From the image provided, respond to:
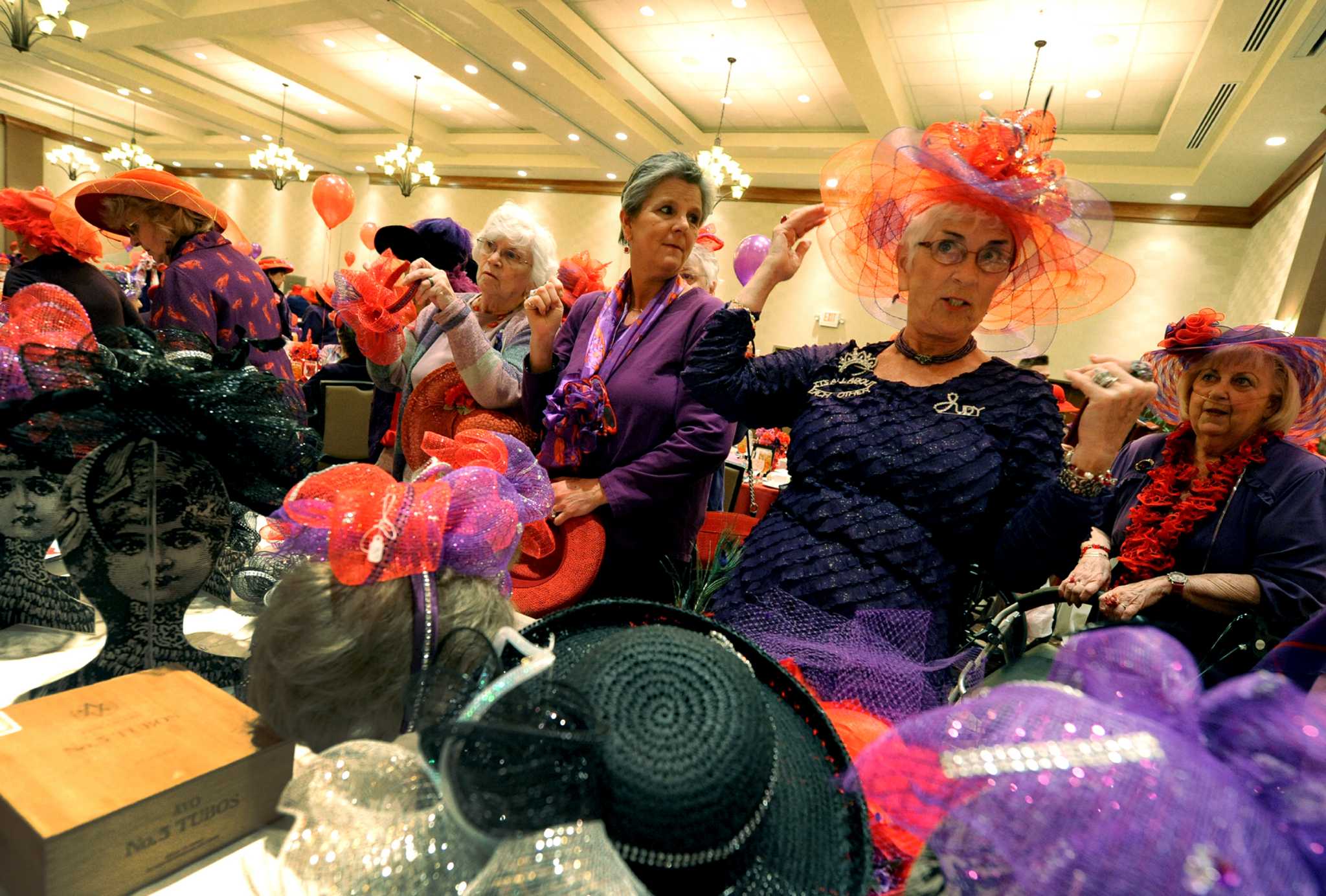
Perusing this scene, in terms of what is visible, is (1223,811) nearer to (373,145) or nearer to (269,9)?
(269,9)

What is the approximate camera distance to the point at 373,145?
1341cm

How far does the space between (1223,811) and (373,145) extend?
15.5 meters

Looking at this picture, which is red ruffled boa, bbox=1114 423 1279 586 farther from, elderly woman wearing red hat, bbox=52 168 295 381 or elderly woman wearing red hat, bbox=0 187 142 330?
elderly woman wearing red hat, bbox=0 187 142 330

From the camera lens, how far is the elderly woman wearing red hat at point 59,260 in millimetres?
2580

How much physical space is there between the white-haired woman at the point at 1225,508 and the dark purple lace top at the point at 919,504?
784 mm

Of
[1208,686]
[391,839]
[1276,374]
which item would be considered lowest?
[1208,686]

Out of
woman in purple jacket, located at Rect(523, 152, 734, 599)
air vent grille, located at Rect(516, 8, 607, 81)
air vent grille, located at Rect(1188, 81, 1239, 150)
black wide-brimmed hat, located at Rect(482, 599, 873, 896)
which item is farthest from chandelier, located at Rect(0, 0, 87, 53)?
air vent grille, located at Rect(1188, 81, 1239, 150)

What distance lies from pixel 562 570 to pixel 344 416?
3.53m

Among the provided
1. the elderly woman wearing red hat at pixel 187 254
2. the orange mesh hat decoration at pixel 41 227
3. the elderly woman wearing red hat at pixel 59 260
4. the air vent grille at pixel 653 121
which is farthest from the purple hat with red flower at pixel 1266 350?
the air vent grille at pixel 653 121

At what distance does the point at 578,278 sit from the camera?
246 cm

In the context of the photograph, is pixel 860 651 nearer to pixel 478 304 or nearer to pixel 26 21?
pixel 478 304

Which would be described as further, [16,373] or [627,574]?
[627,574]

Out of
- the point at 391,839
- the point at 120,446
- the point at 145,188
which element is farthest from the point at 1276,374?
the point at 145,188

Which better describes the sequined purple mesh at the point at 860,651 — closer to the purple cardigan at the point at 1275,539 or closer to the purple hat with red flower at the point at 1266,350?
the purple cardigan at the point at 1275,539
